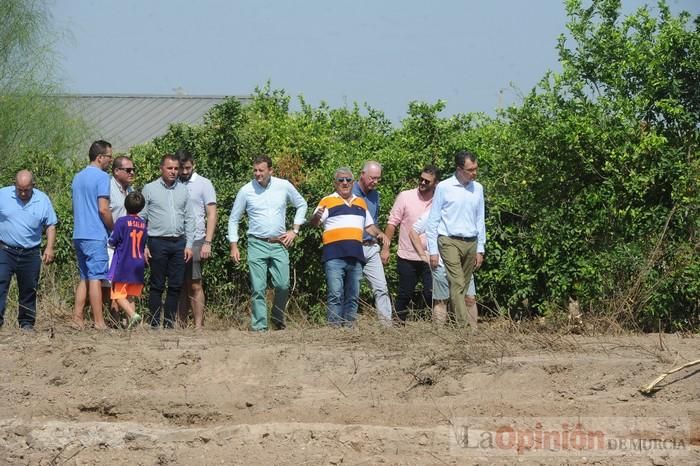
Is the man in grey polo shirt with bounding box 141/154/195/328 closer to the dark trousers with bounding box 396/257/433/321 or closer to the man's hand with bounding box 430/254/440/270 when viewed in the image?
the dark trousers with bounding box 396/257/433/321

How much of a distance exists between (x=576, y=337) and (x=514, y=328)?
0.54 metres

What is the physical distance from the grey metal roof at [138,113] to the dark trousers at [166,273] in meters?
23.6

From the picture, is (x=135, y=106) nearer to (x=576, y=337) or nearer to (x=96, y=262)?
(x=96, y=262)

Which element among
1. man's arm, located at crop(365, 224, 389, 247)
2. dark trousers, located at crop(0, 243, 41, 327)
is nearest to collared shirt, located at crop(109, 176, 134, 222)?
dark trousers, located at crop(0, 243, 41, 327)

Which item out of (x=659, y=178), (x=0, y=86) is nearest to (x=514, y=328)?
(x=659, y=178)

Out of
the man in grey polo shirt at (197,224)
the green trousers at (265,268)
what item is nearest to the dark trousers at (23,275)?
the man in grey polo shirt at (197,224)

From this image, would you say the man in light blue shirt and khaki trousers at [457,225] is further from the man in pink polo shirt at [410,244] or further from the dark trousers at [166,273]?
the dark trousers at [166,273]

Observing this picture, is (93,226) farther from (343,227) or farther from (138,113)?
(138,113)

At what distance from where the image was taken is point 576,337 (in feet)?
29.9

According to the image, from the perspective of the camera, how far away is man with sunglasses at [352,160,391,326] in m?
10.9

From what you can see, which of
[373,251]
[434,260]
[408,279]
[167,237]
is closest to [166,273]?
[167,237]

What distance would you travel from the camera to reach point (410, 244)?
10.9m

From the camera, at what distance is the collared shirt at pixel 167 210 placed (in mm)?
10648

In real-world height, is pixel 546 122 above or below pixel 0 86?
below
